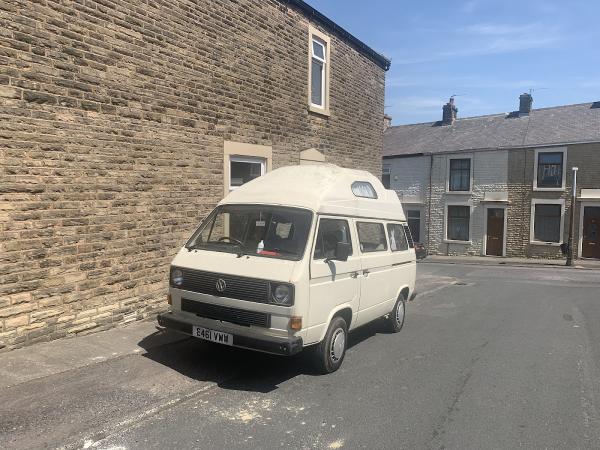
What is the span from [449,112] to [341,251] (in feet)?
99.9

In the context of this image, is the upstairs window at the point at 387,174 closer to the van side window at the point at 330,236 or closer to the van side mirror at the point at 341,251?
the van side window at the point at 330,236

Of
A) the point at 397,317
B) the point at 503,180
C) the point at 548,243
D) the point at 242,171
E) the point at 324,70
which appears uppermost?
the point at 324,70

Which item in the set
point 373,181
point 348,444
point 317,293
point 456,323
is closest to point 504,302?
point 456,323

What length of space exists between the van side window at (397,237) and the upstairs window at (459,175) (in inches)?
916

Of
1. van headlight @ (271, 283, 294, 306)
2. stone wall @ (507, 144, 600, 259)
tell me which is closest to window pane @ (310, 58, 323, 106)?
van headlight @ (271, 283, 294, 306)

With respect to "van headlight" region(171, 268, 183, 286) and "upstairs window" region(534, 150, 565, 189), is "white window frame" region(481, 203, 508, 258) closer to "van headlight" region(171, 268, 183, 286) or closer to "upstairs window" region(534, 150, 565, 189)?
"upstairs window" region(534, 150, 565, 189)

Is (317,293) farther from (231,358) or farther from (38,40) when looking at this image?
(38,40)

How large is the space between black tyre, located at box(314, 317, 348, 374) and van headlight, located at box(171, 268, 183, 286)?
1782 millimetres

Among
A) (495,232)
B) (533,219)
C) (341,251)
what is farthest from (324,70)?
(495,232)

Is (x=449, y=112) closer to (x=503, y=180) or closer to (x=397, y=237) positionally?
(x=503, y=180)

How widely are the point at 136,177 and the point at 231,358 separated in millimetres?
3266

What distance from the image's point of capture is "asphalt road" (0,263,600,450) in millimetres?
4039

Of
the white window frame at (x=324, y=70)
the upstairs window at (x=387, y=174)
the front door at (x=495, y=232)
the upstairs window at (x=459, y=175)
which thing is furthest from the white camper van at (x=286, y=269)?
the upstairs window at (x=387, y=174)

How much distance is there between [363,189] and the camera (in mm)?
7117
